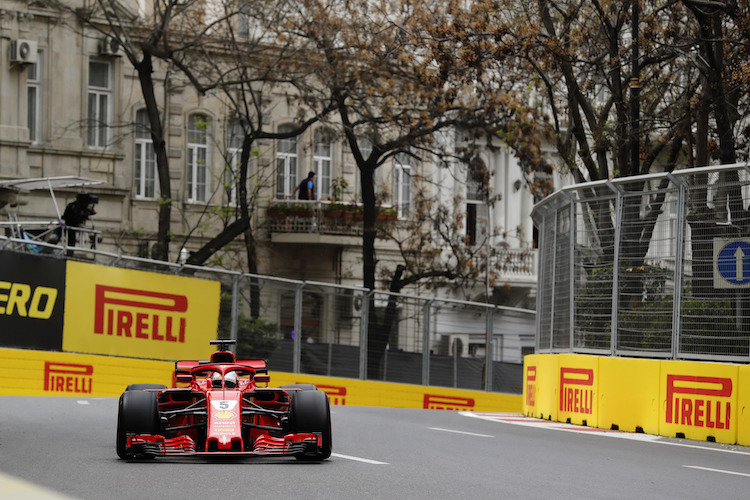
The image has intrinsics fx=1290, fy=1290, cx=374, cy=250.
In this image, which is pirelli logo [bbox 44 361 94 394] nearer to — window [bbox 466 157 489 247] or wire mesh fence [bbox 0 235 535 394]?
wire mesh fence [bbox 0 235 535 394]

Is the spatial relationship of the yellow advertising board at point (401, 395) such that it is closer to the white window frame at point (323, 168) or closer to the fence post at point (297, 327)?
the fence post at point (297, 327)

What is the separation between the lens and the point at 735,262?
1423 centimetres

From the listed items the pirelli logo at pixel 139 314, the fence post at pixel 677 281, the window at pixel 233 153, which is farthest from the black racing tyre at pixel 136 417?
the window at pixel 233 153

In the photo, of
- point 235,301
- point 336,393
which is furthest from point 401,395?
point 235,301

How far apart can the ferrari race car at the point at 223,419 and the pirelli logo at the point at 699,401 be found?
5.40 metres

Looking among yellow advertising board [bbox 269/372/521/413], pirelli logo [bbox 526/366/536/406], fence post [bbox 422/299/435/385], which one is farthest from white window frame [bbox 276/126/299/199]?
pirelli logo [bbox 526/366/536/406]

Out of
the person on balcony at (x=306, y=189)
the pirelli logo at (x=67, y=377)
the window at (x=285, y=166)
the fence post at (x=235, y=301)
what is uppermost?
the window at (x=285, y=166)

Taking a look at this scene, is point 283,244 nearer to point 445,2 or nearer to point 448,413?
point 445,2

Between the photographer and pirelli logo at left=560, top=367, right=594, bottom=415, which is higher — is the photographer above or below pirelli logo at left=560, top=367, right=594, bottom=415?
above

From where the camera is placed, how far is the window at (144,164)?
3841cm

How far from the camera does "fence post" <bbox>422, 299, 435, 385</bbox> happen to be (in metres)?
25.3

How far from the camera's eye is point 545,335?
18.5 m

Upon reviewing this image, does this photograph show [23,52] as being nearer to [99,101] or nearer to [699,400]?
[99,101]

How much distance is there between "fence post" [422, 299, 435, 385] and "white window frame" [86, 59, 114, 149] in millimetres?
15153
